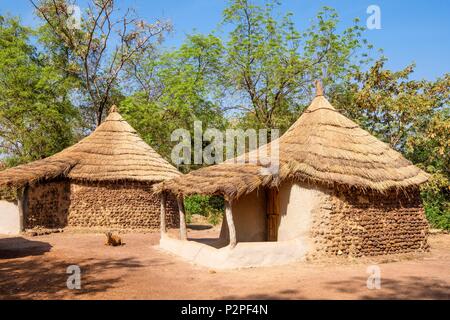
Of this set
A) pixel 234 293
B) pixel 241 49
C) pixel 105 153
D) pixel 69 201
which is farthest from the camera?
pixel 241 49

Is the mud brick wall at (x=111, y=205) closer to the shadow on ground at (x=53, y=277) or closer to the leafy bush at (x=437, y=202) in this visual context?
the shadow on ground at (x=53, y=277)

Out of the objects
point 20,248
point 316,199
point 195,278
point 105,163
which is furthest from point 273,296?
point 105,163

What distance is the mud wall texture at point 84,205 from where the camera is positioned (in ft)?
60.6

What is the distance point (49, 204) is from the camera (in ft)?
61.1

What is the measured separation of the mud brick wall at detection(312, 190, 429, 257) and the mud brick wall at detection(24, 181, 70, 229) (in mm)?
12126

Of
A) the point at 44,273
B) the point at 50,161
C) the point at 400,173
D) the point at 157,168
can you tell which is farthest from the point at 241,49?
the point at 44,273

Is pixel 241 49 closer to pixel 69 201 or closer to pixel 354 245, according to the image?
pixel 69 201

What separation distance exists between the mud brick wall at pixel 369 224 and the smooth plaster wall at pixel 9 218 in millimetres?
13384

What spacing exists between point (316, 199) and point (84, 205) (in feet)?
37.6

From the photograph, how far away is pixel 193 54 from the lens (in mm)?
29500

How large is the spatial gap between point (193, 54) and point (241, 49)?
357 centimetres

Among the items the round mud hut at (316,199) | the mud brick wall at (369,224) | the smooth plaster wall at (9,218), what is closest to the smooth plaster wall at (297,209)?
the round mud hut at (316,199)

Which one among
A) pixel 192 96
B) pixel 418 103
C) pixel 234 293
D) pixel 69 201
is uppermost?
pixel 192 96

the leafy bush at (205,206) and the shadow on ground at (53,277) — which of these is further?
the leafy bush at (205,206)
